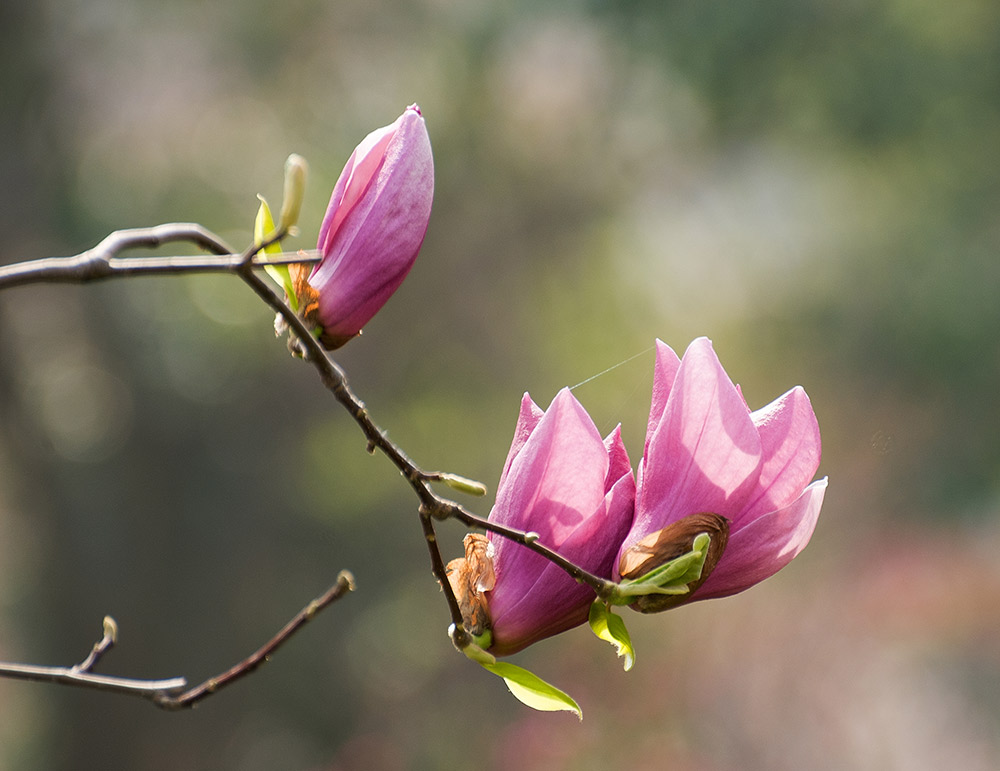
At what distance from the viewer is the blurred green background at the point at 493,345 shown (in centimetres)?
270

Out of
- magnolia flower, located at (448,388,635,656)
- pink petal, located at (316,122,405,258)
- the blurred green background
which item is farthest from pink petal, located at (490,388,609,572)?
the blurred green background

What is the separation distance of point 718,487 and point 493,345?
9.77 feet

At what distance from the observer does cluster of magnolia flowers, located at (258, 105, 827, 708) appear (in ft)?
1.09

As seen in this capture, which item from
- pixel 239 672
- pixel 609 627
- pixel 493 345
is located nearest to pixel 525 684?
pixel 609 627

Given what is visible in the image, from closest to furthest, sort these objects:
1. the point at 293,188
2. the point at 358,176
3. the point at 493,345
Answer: the point at 293,188 < the point at 358,176 < the point at 493,345

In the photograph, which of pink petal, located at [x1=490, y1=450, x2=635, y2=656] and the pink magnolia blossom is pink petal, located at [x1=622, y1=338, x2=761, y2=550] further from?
the pink magnolia blossom

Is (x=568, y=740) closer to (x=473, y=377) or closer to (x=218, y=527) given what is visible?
(x=473, y=377)

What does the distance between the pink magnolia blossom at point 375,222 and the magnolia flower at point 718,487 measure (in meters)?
0.12

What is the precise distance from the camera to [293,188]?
0.86 ft

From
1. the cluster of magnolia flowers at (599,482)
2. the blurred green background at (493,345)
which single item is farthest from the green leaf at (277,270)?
the blurred green background at (493,345)

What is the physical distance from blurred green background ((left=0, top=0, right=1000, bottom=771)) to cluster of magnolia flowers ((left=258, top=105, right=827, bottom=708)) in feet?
7.03

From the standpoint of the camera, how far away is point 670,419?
338 millimetres

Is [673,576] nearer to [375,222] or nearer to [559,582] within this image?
[559,582]

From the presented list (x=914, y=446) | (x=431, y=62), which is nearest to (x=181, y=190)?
(x=431, y=62)
